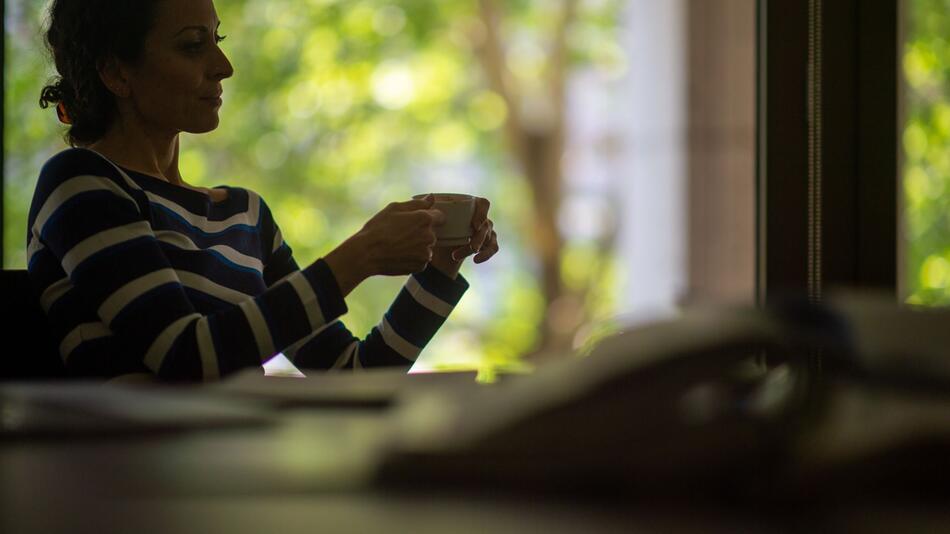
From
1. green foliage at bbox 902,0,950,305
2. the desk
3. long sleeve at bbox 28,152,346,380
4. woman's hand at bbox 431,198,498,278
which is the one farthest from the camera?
green foliage at bbox 902,0,950,305

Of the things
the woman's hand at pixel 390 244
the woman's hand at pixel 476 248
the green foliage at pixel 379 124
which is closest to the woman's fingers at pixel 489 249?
the woman's hand at pixel 476 248

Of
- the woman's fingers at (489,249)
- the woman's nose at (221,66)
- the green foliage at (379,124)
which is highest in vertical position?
the green foliage at (379,124)

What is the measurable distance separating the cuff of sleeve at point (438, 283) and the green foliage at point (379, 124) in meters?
3.14

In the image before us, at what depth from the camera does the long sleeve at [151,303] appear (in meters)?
0.90

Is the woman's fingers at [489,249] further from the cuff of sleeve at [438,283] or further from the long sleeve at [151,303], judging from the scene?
the long sleeve at [151,303]

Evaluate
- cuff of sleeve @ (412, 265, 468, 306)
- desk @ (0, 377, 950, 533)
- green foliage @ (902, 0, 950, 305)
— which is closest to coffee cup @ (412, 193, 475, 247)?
cuff of sleeve @ (412, 265, 468, 306)

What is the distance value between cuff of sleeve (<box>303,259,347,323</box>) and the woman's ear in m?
0.36

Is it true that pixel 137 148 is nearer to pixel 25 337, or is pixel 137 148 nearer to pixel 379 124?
pixel 25 337

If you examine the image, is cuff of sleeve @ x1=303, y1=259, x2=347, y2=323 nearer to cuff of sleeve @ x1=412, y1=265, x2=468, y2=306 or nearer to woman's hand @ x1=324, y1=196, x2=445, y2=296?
woman's hand @ x1=324, y1=196, x2=445, y2=296

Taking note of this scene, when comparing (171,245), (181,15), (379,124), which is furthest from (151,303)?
(379,124)

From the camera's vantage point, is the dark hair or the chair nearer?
the chair

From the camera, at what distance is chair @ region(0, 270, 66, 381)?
0.97m

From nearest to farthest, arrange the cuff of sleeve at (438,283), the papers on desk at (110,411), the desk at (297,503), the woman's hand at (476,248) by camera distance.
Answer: the desk at (297,503) < the papers on desk at (110,411) < the woman's hand at (476,248) < the cuff of sleeve at (438,283)

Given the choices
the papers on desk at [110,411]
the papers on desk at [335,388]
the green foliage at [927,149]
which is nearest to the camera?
the papers on desk at [110,411]
